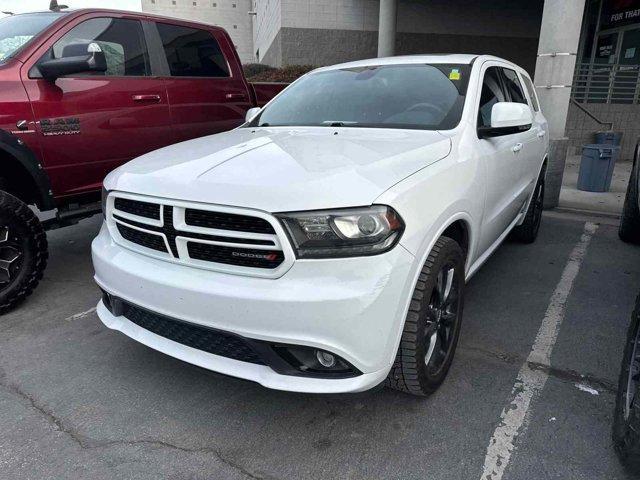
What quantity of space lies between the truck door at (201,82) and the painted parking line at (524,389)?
3.52 meters

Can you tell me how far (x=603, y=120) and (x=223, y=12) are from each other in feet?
135

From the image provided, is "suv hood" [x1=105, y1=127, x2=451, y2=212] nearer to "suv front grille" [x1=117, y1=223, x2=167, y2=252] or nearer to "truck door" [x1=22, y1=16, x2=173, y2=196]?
"suv front grille" [x1=117, y1=223, x2=167, y2=252]

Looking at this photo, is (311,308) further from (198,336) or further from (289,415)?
(289,415)

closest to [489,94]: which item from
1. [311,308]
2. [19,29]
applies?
[311,308]

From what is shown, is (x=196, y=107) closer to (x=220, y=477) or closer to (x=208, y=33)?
(x=208, y=33)

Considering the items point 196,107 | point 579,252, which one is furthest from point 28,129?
point 579,252

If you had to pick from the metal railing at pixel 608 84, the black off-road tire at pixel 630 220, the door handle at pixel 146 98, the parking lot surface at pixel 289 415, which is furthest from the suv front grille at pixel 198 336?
the metal railing at pixel 608 84

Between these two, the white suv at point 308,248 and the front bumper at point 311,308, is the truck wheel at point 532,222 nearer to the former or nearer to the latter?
the white suv at point 308,248

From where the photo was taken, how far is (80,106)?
3814 mm

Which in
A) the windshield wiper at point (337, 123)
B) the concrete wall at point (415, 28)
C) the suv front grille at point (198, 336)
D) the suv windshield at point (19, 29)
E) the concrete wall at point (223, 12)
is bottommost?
the suv front grille at point (198, 336)

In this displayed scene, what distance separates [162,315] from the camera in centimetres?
221

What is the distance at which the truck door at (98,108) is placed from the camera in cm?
365

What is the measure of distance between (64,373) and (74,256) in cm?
223

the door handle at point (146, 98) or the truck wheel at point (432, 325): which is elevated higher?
the door handle at point (146, 98)
